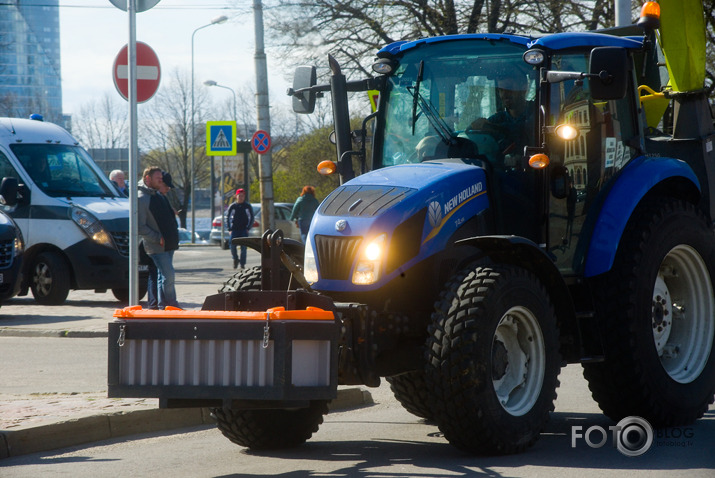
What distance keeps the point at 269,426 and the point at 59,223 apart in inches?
416

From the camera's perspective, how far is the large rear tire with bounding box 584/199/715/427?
285 inches

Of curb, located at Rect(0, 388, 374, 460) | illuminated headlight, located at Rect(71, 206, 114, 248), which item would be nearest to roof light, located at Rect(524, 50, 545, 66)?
curb, located at Rect(0, 388, 374, 460)

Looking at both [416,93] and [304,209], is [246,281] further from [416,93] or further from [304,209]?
[304,209]

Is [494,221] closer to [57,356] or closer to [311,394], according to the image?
[311,394]

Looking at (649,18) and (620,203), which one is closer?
(620,203)

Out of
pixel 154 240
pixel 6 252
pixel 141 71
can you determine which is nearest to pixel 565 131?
pixel 141 71

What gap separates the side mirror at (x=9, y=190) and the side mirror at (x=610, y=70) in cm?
1129

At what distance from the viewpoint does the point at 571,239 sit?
24.5ft

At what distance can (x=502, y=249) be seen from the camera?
260 inches

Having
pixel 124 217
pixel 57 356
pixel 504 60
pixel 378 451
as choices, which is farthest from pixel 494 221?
pixel 124 217

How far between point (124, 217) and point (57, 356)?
553 centimetres

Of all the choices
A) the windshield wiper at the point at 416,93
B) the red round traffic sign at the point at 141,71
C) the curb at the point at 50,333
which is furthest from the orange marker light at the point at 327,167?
the curb at the point at 50,333

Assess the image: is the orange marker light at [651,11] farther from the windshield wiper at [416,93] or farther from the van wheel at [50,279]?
the van wheel at [50,279]

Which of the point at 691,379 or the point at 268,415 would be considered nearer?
the point at 268,415
